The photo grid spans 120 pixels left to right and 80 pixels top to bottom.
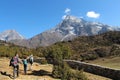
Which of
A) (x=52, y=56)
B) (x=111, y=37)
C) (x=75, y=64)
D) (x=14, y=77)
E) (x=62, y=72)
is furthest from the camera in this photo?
(x=111, y=37)

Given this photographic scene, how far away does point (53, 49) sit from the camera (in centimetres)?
3597

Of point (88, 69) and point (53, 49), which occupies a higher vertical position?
point (53, 49)

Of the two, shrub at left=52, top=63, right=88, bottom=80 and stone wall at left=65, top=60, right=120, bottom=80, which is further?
stone wall at left=65, top=60, right=120, bottom=80

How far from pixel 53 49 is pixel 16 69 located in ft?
32.1

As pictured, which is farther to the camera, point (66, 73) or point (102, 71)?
point (102, 71)

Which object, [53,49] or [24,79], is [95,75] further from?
[24,79]

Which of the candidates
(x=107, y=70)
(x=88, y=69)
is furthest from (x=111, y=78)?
(x=88, y=69)

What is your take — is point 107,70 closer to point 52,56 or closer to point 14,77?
point 52,56

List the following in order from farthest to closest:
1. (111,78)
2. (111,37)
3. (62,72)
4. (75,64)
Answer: (111,37), (75,64), (111,78), (62,72)

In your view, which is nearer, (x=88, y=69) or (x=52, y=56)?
(x=52, y=56)

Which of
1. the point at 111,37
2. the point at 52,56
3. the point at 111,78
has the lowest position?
the point at 111,78

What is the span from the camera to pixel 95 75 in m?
35.8

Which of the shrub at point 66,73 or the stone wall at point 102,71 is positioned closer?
the shrub at point 66,73

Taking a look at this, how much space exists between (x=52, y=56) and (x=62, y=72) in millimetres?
5550
